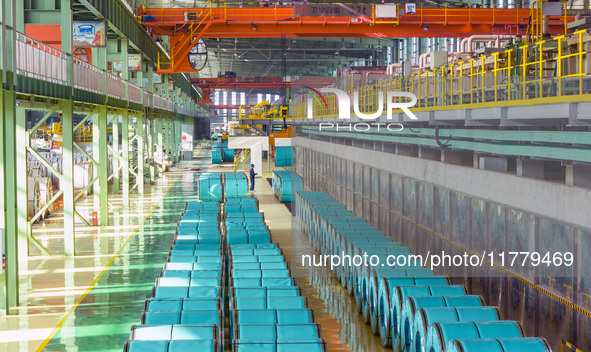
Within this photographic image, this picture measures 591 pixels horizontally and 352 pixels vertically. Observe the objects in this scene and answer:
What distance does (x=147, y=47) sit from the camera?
35.6m

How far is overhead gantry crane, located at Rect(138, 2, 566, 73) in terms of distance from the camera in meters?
28.9

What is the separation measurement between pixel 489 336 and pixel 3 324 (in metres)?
10.4

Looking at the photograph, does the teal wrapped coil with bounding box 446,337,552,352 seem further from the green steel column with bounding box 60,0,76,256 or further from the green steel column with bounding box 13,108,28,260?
→ the green steel column with bounding box 60,0,76,256

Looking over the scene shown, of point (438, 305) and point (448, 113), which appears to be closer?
point (438, 305)

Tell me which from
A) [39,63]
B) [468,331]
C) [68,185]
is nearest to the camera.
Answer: [468,331]

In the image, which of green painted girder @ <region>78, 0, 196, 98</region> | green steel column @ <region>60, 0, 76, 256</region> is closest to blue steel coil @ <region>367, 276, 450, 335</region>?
green steel column @ <region>60, 0, 76, 256</region>

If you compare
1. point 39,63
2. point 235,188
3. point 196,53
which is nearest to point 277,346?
point 39,63

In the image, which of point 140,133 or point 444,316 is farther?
point 140,133

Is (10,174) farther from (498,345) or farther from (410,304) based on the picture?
(498,345)

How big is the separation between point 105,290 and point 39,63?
615 cm

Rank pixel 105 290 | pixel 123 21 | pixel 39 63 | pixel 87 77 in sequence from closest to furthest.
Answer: pixel 105 290 < pixel 39 63 < pixel 87 77 < pixel 123 21

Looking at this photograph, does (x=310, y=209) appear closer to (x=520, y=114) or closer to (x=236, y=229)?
(x=236, y=229)

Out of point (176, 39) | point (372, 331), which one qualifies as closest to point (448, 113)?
point (372, 331)

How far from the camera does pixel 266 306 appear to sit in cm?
1280
